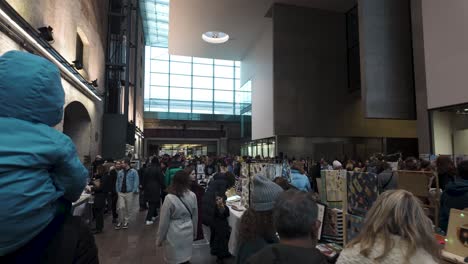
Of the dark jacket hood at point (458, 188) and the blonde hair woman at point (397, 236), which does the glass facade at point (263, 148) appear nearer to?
the dark jacket hood at point (458, 188)

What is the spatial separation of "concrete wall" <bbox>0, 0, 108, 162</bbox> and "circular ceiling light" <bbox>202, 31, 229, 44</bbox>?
7.00 m

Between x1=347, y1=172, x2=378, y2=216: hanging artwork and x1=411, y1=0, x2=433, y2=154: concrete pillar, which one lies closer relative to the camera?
x1=347, y1=172, x2=378, y2=216: hanging artwork

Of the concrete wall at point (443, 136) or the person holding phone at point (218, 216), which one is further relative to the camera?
the concrete wall at point (443, 136)

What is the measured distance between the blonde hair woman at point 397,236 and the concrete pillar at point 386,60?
11506 mm

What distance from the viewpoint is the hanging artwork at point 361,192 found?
104 inches

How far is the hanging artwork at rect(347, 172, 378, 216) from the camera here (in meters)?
2.65

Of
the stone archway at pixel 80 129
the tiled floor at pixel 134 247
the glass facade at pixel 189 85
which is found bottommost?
the tiled floor at pixel 134 247

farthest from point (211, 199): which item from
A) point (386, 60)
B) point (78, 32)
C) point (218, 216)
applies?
point (386, 60)

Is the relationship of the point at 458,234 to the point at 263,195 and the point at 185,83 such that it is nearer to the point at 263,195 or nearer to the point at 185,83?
the point at 263,195

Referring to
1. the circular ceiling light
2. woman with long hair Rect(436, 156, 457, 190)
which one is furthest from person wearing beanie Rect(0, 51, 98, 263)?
the circular ceiling light

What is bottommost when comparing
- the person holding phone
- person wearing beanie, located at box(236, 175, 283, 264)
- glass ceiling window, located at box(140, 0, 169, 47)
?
the person holding phone

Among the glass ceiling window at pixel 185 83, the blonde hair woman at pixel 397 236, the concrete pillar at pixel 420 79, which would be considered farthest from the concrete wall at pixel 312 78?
the glass ceiling window at pixel 185 83

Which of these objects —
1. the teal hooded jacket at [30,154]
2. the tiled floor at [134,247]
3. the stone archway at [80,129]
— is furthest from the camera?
the stone archway at [80,129]

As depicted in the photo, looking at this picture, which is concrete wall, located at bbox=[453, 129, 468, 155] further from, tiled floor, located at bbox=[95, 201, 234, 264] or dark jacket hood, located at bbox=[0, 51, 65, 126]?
dark jacket hood, located at bbox=[0, 51, 65, 126]
